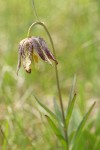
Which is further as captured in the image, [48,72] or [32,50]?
[48,72]

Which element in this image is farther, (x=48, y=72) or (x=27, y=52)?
(x=48, y=72)

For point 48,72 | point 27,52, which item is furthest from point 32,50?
point 48,72

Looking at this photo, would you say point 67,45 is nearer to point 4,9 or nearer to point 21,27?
point 21,27

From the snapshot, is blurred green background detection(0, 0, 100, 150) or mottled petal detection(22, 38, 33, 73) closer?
mottled petal detection(22, 38, 33, 73)

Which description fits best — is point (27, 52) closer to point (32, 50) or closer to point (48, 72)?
point (32, 50)

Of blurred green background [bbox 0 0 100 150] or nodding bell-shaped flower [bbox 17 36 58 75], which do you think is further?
blurred green background [bbox 0 0 100 150]

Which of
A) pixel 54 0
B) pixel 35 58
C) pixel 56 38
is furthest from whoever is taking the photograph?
pixel 54 0

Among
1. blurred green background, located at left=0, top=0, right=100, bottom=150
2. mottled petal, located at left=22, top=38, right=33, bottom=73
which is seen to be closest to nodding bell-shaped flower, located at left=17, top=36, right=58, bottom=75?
mottled petal, located at left=22, top=38, right=33, bottom=73

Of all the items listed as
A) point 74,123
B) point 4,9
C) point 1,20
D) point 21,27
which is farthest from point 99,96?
point 4,9

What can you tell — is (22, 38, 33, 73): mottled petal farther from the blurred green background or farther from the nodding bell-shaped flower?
the blurred green background
